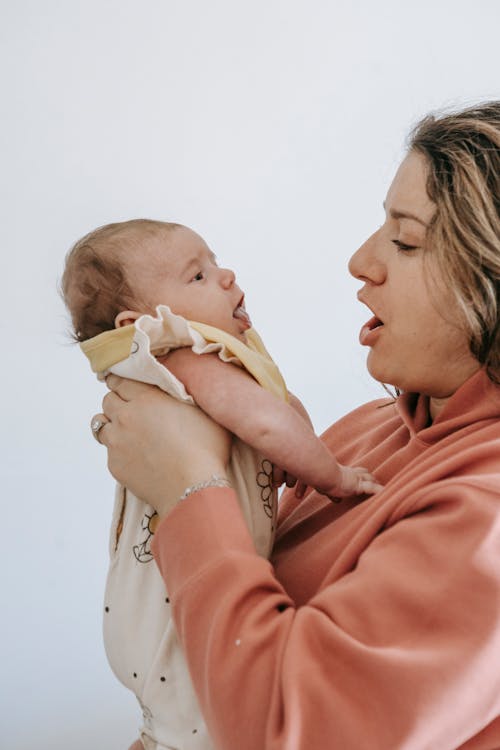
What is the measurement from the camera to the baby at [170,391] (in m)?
1.15

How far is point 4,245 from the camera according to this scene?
2264 millimetres

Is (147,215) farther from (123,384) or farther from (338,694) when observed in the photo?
(338,694)

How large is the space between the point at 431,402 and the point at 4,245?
1.38 meters

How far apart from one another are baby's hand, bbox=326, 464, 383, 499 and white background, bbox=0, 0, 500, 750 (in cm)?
124

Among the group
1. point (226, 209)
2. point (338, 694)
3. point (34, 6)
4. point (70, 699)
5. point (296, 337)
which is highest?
point (34, 6)

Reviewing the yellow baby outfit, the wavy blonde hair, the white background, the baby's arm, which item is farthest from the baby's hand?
the white background

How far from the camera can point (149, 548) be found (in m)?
1.19

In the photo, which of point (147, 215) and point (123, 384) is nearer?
point (123, 384)

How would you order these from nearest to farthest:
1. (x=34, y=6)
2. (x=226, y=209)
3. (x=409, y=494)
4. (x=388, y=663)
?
(x=388, y=663) → (x=409, y=494) → (x=34, y=6) → (x=226, y=209)

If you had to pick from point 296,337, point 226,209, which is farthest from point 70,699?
point 226,209

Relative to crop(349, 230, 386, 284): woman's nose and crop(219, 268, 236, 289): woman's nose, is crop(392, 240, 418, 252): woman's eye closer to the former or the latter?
crop(349, 230, 386, 284): woman's nose

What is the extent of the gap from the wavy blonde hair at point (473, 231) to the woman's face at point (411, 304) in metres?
0.02

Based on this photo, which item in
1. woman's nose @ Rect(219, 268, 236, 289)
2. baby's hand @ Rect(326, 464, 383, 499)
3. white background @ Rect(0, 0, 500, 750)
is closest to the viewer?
baby's hand @ Rect(326, 464, 383, 499)

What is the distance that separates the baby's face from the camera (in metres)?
1.27
